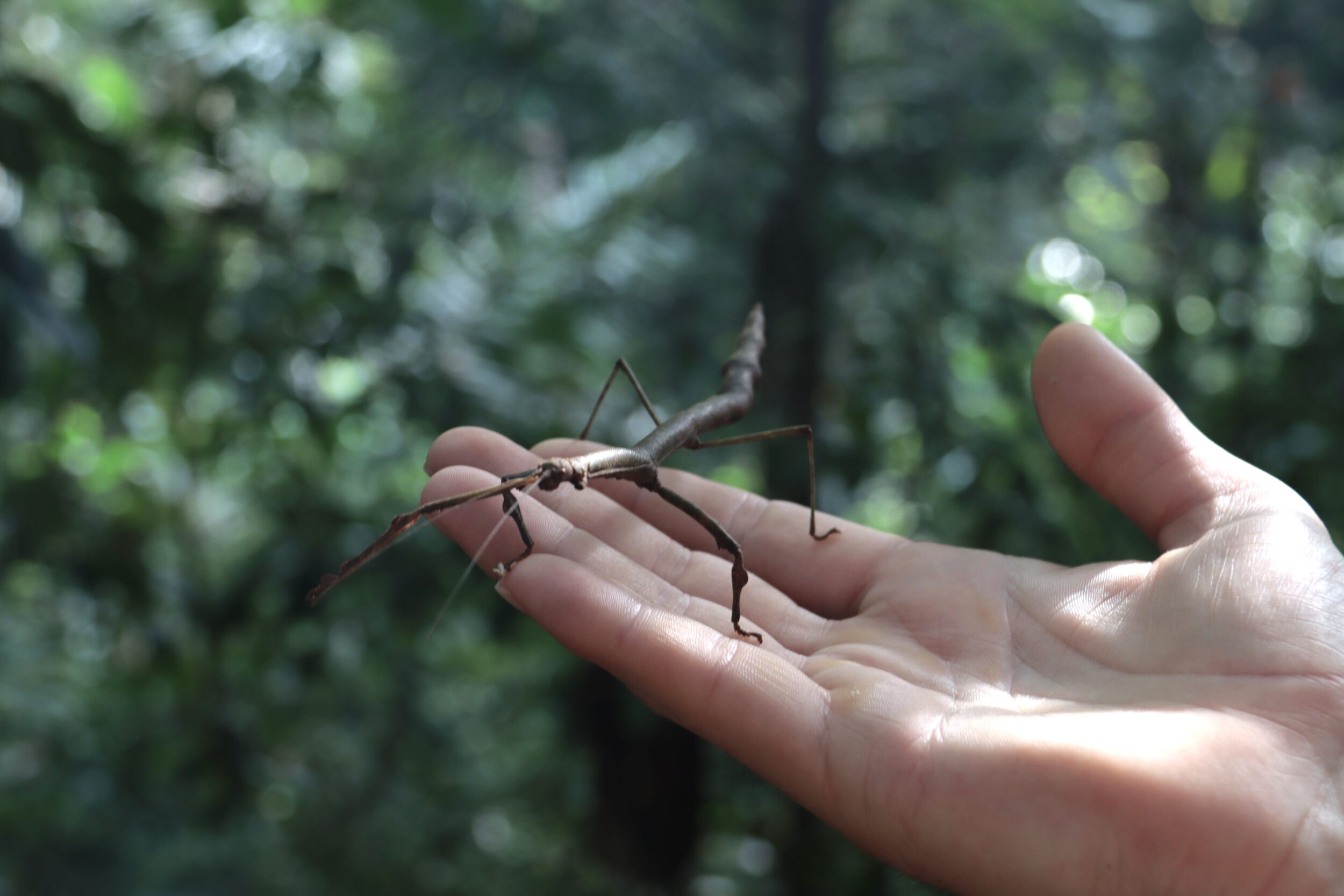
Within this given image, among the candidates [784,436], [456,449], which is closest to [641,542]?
[456,449]

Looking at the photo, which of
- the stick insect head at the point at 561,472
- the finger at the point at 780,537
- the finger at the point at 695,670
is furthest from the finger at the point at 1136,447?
the stick insect head at the point at 561,472

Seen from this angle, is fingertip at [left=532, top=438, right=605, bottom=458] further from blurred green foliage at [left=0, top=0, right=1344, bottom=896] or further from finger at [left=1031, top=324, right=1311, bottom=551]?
finger at [left=1031, top=324, right=1311, bottom=551]

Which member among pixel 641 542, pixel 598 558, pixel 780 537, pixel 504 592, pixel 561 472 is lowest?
pixel 780 537

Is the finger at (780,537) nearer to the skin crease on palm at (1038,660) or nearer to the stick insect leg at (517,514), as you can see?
the skin crease on palm at (1038,660)

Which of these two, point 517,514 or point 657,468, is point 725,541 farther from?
point 517,514

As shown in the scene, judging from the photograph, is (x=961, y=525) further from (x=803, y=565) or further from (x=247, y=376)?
(x=247, y=376)

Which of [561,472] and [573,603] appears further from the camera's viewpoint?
[561,472]

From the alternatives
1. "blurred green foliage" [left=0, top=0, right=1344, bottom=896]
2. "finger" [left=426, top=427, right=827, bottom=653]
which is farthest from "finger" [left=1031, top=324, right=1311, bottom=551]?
"finger" [left=426, top=427, right=827, bottom=653]
